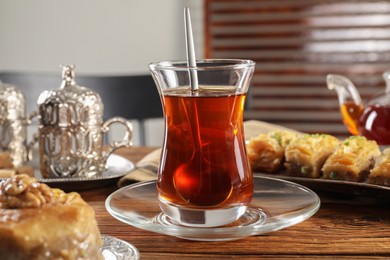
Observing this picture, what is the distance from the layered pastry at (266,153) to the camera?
4.27 ft

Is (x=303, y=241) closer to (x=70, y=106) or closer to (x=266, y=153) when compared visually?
(x=266, y=153)

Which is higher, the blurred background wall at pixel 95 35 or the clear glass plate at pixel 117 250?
the blurred background wall at pixel 95 35

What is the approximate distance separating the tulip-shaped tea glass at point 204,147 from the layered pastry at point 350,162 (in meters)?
0.28

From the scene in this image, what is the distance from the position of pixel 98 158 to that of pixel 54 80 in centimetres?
103

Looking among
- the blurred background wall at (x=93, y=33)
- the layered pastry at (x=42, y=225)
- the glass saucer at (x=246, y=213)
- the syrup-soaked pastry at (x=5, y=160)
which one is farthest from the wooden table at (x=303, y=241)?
the blurred background wall at (x=93, y=33)

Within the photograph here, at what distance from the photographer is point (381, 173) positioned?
1.14m

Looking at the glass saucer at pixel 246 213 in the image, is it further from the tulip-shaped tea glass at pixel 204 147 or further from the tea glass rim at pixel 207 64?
the tea glass rim at pixel 207 64

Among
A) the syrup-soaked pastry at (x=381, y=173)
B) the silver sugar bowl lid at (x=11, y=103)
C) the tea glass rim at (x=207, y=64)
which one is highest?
the tea glass rim at (x=207, y=64)

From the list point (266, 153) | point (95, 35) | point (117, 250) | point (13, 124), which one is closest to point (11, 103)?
point (13, 124)

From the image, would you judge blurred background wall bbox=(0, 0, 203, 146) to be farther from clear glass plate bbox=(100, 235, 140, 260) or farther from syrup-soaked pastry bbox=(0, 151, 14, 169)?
clear glass plate bbox=(100, 235, 140, 260)

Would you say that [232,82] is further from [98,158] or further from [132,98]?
[132,98]

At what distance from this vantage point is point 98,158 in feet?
4.47

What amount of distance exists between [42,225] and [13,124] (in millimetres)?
734

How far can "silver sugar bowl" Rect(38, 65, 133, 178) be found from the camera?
1.34m
